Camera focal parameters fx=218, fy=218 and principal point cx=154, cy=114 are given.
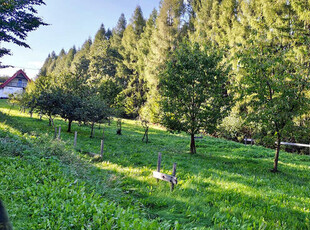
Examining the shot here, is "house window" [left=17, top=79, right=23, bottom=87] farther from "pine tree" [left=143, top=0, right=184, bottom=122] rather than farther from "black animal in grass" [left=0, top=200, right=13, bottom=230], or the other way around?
"black animal in grass" [left=0, top=200, right=13, bottom=230]

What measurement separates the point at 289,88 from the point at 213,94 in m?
4.98

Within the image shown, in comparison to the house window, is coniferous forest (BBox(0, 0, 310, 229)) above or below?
below

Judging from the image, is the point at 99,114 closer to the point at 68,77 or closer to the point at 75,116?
the point at 75,116

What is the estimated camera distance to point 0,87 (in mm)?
59000

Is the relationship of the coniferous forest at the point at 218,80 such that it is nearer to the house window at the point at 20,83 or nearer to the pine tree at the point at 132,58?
the pine tree at the point at 132,58

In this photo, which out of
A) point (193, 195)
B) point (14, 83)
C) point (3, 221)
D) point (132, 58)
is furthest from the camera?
point (14, 83)

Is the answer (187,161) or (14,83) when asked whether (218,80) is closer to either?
(187,161)

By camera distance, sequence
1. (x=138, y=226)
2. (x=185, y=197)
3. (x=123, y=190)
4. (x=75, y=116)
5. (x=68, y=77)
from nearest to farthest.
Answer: (x=138, y=226) < (x=185, y=197) < (x=123, y=190) < (x=75, y=116) < (x=68, y=77)

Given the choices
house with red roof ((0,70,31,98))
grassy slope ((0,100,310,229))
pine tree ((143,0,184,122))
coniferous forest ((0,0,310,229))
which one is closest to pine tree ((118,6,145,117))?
pine tree ((143,0,184,122))

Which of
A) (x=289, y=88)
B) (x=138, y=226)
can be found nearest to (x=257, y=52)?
(x=289, y=88)

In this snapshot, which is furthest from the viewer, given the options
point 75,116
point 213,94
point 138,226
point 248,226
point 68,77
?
point 68,77

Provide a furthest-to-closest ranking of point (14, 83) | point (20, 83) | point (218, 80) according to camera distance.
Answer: point (20, 83) < point (14, 83) < point (218, 80)

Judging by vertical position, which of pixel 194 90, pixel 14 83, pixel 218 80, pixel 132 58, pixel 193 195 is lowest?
pixel 193 195

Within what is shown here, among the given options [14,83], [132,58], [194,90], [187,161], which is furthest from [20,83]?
[187,161]
